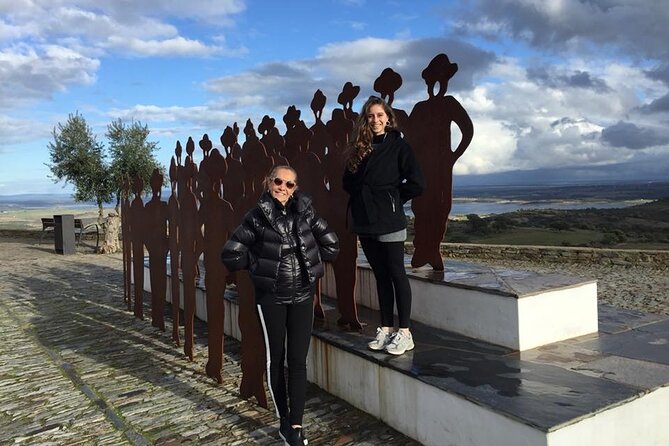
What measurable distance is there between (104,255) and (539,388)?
53.2 feet

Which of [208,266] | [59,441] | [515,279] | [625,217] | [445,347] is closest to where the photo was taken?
[59,441]

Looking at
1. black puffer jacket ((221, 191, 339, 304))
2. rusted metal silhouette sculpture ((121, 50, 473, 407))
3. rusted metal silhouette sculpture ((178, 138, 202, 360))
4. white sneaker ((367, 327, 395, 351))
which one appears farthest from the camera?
rusted metal silhouette sculpture ((178, 138, 202, 360))

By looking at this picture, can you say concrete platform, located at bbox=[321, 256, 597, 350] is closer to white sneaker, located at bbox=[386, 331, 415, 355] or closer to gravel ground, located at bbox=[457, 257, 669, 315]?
white sneaker, located at bbox=[386, 331, 415, 355]

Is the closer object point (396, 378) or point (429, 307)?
point (396, 378)

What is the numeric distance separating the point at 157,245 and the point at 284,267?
392 centimetres

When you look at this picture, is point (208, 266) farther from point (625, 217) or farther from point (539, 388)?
point (625, 217)

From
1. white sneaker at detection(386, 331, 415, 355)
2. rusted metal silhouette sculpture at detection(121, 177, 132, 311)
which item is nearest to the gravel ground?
white sneaker at detection(386, 331, 415, 355)

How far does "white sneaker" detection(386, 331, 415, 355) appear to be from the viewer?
12.7 feet

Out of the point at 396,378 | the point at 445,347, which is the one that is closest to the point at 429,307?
the point at 445,347

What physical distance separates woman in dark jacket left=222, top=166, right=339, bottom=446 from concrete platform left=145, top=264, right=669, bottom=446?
0.69m

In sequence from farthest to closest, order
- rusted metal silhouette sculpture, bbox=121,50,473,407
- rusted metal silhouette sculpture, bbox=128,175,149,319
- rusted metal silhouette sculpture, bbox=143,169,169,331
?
rusted metal silhouette sculpture, bbox=128,175,149,319 < rusted metal silhouette sculpture, bbox=143,169,169,331 < rusted metal silhouette sculpture, bbox=121,50,473,407

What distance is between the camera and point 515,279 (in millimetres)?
4453

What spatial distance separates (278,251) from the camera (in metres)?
3.27

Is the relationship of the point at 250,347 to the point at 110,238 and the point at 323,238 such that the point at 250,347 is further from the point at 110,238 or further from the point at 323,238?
the point at 110,238
